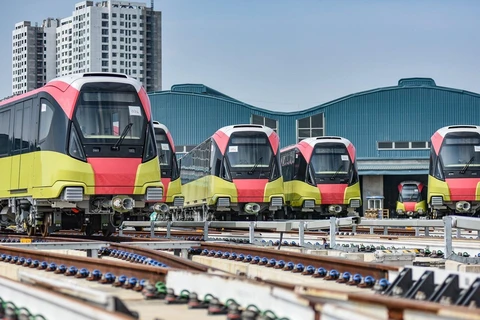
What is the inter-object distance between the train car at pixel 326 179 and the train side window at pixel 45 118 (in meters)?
14.7

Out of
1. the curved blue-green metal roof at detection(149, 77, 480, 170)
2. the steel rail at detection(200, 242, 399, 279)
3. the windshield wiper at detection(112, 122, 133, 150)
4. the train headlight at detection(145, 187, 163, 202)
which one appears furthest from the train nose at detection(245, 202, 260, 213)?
the curved blue-green metal roof at detection(149, 77, 480, 170)

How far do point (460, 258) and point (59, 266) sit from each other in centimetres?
551

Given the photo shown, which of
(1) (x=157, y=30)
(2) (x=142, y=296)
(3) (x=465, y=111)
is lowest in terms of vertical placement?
(2) (x=142, y=296)

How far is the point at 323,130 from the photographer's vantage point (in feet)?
221

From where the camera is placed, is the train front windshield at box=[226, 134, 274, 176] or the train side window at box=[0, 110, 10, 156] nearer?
the train side window at box=[0, 110, 10, 156]

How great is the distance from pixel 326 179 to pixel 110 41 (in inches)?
5157

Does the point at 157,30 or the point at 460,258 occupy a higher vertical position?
the point at 157,30

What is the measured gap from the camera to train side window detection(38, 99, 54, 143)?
17.4m

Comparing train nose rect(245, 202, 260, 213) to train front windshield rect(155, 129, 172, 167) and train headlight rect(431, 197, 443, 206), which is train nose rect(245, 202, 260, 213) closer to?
train front windshield rect(155, 129, 172, 167)

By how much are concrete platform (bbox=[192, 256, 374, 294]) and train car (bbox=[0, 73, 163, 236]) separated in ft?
12.4

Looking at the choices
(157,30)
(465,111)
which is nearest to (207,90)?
(465,111)

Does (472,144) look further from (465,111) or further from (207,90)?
(207,90)

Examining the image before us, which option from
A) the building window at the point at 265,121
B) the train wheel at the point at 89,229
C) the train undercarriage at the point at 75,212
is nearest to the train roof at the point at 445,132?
the train undercarriage at the point at 75,212

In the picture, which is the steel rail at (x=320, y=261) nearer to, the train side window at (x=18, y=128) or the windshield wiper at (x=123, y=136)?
the windshield wiper at (x=123, y=136)
